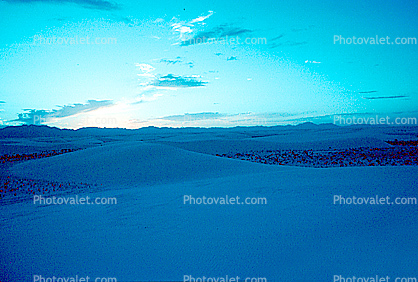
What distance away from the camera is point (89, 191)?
34.9 ft

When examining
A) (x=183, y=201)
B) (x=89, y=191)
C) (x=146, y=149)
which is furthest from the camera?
(x=146, y=149)

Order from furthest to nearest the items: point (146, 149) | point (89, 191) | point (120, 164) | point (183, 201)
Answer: point (146, 149) < point (120, 164) < point (89, 191) < point (183, 201)

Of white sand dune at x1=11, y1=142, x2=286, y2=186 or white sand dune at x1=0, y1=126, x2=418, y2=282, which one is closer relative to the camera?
white sand dune at x1=0, y1=126, x2=418, y2=282

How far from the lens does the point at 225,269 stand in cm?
364

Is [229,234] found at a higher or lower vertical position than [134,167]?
lower

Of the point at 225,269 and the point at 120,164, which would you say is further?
the point at 120,164

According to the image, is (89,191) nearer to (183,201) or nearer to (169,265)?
(183,201)

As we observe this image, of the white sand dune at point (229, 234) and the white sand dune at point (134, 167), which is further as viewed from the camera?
the white sand dune at point (134, 167)

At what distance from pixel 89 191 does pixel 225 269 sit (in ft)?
28.4

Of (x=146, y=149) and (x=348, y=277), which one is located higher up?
(x=146, y=149)

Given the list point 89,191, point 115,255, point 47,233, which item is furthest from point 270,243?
point 89,191

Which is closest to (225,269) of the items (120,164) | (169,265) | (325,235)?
(169,265)

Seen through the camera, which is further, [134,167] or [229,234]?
[134,167]

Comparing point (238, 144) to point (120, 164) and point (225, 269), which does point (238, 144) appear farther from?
point (225, 269)
